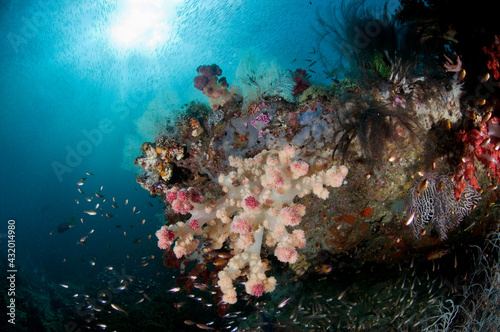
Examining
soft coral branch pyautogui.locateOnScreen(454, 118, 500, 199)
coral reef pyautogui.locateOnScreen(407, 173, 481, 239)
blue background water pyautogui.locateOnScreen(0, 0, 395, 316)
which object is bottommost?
coral reef pyautogui.locateOnScreen(407, 173, 481, 239)

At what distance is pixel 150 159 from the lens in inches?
214

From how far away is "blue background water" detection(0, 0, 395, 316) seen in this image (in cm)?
3581

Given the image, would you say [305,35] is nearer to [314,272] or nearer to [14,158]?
[314,272]

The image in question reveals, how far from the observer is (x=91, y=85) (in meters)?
69.7

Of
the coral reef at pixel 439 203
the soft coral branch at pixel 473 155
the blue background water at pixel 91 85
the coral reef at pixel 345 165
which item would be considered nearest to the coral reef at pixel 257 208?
the coral reef at pixel 345 165

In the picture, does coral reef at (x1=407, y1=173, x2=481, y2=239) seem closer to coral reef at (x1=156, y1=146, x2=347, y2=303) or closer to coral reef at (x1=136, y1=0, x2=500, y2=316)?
coral reef at (x1=136, y1=0, x2=500, y2=316)

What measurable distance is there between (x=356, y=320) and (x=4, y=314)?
13.2 meters

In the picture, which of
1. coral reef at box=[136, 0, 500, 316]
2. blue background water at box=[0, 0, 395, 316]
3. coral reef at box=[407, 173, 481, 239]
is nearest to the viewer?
coral reef at box=[136, 0, 500, 316]

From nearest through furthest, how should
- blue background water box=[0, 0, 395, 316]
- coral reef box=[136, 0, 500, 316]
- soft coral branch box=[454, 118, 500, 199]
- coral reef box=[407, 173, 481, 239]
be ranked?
coral reef box=[136, 0, 500, 316]
soft coral branch box=[454, 118, 500, 199]
coral reef box=[407, 173, 481, 239]
blue background water box=[0, 0, 395, 316]

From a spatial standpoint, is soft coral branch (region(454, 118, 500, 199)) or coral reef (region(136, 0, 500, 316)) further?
soft coral branch (region(454, 118, 500, 199))

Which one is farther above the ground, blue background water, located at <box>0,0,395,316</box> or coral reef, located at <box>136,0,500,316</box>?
blue background water, located at <box>0,0,395,316</box>

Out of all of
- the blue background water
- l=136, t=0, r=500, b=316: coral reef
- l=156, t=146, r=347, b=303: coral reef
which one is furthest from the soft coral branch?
the blue background water

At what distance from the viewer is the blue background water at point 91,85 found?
35812mm

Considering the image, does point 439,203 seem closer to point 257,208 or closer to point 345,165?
point 345,165
